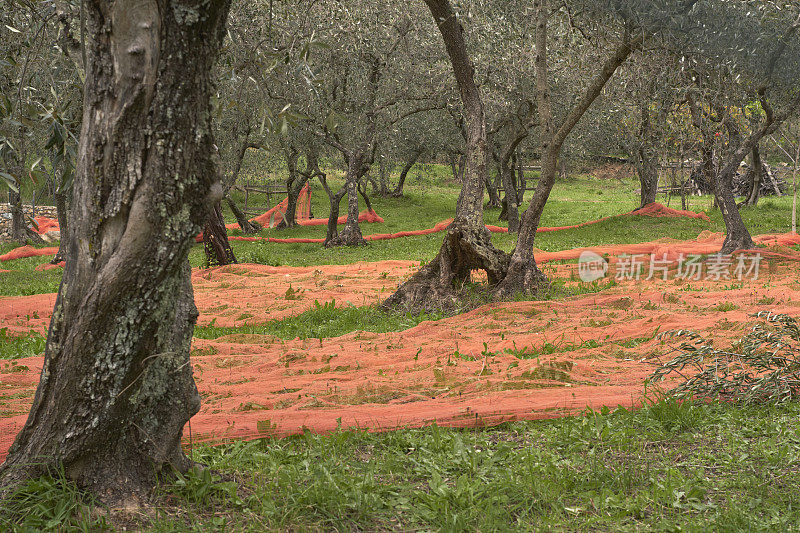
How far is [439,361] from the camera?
6164 millimetres

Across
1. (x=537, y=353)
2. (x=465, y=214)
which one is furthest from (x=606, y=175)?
(x=537, y=353)

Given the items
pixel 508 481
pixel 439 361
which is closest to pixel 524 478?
pixel 508 481

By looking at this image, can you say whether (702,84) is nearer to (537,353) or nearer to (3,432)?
(537,353)

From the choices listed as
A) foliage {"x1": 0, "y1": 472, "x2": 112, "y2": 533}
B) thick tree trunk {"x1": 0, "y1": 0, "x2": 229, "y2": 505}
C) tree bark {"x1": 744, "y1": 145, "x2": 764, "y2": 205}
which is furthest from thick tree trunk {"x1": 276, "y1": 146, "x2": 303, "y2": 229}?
foliage {"x1": 0, "y1": 472, "x2": 112, "y2": 533}

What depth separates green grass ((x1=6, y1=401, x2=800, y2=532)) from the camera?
3184mm

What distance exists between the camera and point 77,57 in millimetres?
5293

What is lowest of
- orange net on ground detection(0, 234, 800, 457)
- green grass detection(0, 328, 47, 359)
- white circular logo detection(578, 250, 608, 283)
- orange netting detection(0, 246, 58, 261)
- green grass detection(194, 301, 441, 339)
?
orange netting detection(0, 246, 58, 261)

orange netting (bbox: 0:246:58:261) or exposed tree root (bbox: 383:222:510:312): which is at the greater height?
exposed tree root (bbox: 383:222:510:312)

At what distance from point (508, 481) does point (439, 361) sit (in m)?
2.60

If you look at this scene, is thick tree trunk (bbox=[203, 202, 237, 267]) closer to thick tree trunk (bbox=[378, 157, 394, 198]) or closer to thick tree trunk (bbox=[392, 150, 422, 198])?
thick tree trunk (bbox=[392, 150, 422, 198])

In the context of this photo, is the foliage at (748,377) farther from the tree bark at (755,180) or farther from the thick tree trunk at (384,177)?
the thick tree trunk at (384,177)

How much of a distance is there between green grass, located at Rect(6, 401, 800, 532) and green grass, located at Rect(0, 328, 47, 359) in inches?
166

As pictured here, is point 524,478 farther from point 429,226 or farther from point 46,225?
point 46,225

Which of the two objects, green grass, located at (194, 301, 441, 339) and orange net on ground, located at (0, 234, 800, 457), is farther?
green grass, located at (194, 301, 441, 339)
